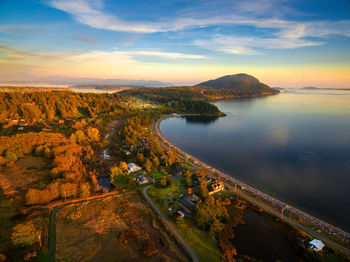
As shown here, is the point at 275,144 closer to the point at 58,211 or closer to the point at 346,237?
the point at 346,237

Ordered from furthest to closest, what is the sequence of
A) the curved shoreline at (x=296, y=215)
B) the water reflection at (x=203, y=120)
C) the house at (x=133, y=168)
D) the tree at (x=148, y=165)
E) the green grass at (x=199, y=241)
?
the water reflection at (x=203, y=120), the house at (x=133, y=168), the tree at (x=148, y=165), the curved shoreline at (x=296, y=215), the green grass at (x=199, y=241)

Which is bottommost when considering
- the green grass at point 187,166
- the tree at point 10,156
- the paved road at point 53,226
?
the paved road at point 53,226

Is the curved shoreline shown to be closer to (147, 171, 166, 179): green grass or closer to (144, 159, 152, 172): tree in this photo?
(147, 171, 166, 179): green grass

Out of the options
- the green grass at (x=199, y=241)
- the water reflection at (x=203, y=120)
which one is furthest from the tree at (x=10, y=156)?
the water reflection at (x=203, y=120)

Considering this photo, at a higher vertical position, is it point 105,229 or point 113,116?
point 113,116

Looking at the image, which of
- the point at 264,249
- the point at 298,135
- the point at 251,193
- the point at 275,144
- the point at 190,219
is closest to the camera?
the point at 264,249

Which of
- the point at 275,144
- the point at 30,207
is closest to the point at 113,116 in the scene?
the point at 30,207

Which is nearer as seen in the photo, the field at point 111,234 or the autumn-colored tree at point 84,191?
A: the field at point 111,234

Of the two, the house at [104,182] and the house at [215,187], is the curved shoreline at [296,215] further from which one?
the house at [104,182]
